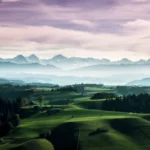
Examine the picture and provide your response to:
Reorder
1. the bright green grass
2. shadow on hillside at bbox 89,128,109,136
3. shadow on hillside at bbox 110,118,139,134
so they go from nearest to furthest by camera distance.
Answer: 1. the bright green grass
2. shadow on hillside at bbox 89,128,109,136
3. shadow on hillside at bbox 110,118,139,134

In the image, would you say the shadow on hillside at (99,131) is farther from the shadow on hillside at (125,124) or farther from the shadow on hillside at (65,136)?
the shadow on hillside at (125,124)

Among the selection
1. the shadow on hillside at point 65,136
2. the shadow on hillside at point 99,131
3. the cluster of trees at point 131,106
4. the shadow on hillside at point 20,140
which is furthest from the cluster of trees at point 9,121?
the cluster of trees at point 131,106

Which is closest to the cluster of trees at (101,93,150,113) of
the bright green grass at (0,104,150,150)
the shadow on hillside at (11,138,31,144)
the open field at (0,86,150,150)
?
the bright green grass at (0,104,150,150)

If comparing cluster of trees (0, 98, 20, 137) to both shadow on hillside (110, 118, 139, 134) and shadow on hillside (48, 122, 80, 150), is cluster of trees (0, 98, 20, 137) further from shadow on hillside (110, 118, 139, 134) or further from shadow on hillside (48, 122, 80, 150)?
shadow on hillside (110, 118, 139, 134)

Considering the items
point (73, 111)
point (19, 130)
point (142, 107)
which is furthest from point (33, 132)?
point (142, 107)

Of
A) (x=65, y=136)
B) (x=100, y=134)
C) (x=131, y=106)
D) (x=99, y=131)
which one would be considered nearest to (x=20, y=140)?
(x=65, y=136)

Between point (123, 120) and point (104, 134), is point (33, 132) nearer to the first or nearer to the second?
point (104, 134)

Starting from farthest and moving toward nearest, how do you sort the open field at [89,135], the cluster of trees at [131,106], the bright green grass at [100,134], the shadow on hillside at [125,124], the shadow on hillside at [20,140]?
the cluster of trees at [131,106] < the shadow on hillside at [125,124] < the shadow on hillside at [20,140] < the open field at [89,135] < the bright green grass at [100,134]

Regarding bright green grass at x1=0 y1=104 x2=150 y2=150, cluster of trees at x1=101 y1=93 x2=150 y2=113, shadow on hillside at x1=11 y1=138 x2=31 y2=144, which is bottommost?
shadow on hillside at x1=11 y1=138 x2=31 y2=144
